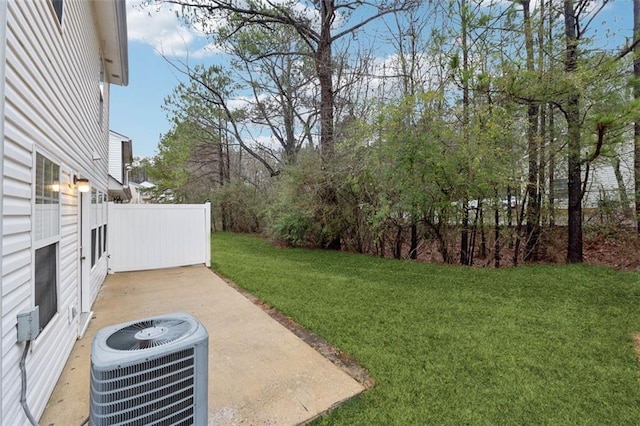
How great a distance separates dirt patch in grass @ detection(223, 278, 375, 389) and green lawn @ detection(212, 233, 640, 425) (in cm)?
8

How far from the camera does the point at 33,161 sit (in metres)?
2.03

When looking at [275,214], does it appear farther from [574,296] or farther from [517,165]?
[574,296]

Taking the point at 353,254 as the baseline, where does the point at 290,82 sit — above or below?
above

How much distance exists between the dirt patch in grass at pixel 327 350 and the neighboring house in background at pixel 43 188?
2127 mm

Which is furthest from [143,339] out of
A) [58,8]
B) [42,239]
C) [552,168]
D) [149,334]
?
[552,168]

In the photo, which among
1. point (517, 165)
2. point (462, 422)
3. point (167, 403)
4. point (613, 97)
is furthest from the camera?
point (517, 165)

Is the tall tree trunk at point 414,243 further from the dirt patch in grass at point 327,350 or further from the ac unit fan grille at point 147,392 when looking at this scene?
the ac unit fan grille at point 147,392

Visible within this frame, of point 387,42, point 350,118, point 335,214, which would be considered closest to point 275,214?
point 335,214

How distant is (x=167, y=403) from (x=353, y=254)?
7.30m

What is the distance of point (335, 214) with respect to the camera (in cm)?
889

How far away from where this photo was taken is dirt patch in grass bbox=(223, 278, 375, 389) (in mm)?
2625

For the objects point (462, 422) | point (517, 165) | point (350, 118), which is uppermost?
point (350, 118)

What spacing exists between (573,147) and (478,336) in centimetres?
484

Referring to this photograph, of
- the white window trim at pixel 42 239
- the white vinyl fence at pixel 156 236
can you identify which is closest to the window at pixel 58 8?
the white window trim at pixel 42 239
